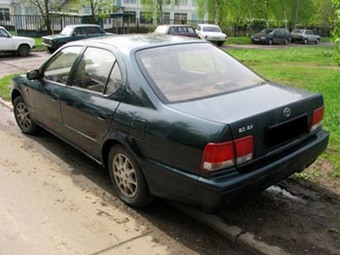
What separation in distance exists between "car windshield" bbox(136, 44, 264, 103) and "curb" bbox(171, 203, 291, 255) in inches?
43.6

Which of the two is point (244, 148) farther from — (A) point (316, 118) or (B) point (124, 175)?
(B) point (124, 175)

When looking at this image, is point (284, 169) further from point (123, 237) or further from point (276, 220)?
point (123, 237)

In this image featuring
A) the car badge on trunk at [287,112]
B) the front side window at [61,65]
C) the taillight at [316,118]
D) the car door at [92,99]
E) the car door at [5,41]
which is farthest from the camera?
the car door at [5,41]

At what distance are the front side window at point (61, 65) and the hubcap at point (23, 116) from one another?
1.05 meters

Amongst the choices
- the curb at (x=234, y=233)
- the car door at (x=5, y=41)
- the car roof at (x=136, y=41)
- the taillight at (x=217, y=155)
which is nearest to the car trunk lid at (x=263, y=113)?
the taillight at (x=217, y=155)

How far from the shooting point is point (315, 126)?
3844 mm

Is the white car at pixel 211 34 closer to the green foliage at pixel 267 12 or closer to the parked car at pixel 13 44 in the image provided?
the green foliage at pixel 267 12

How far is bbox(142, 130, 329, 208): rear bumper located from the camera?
3.04m

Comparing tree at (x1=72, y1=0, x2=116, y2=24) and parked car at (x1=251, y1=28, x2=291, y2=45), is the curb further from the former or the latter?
parked car at (x1=251, y1=28, x2=291, y2=45)

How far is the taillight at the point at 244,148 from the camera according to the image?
3.08m

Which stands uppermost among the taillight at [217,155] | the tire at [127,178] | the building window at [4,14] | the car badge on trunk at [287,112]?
the building window at [4,14]

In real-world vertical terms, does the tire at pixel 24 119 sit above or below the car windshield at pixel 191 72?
below

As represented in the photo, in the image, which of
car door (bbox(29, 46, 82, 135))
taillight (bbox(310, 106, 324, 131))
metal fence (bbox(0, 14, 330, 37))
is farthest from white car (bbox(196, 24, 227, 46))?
taillight (bbox(310, 106, 324, 131))

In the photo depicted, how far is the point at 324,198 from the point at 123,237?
206 cm
